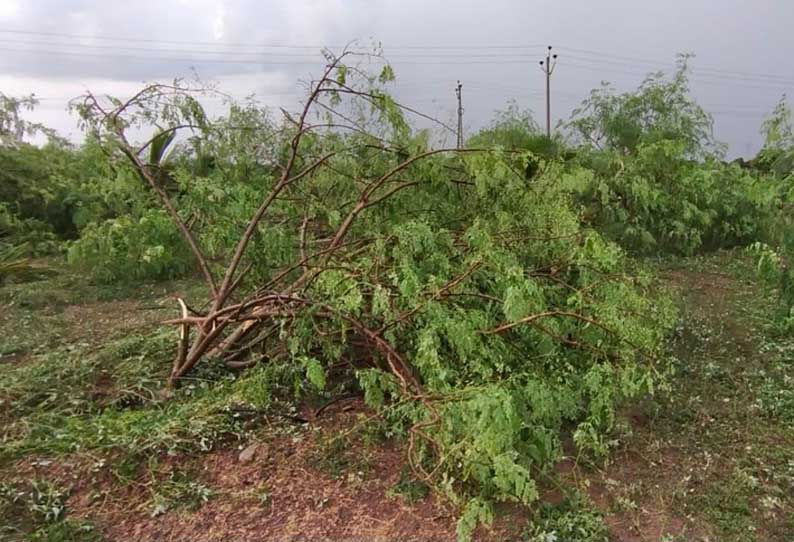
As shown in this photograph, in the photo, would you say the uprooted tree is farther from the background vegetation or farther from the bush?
the bush

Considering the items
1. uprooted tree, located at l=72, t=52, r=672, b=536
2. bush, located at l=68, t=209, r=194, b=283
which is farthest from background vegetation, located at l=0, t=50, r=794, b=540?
bush, located at l=68, t=209, r=194, b=283

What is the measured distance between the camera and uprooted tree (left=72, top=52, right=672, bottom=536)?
7.64ft

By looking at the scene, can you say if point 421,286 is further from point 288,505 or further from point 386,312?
point 288,505

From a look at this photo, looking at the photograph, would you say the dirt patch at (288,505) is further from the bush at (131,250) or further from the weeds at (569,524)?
the bush at (131,250)

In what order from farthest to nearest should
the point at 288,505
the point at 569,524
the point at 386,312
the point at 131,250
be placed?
1. the point at 131,250
2. the point at 386,312
3. the point at 288,505
4. the point at 569,524

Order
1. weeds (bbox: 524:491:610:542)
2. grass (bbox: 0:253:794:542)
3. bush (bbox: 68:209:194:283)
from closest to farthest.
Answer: weeds (bbox: 524:491:610:542) < grass (bbox: 0:253:794:542) < bush (bbox: 68:209:194:283)

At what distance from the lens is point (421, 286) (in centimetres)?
269

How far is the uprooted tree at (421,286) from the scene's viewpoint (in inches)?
91.7

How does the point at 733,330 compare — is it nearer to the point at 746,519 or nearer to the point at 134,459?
the point at 746,519

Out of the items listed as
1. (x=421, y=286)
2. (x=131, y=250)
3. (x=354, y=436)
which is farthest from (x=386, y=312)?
(x=131, y=250)

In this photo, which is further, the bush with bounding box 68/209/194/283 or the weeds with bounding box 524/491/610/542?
the bush with bounding box 68/209/194/283

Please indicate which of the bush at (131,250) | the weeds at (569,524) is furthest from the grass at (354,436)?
the bush at (131,250)

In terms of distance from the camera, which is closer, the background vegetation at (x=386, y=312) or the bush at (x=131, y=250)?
the background vegetation at (x=386, y=312)

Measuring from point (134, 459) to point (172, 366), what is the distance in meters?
0.96
